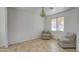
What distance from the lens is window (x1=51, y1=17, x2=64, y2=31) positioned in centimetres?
182

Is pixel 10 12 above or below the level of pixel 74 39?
above

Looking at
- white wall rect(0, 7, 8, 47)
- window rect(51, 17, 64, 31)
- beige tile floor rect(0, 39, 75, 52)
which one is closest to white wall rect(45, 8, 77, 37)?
window rect(51, 17, 64, 31)

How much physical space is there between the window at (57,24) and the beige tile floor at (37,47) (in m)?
0.25

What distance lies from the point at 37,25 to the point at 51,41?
420mm

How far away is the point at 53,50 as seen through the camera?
1.79m

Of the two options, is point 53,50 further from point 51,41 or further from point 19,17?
point 19,17

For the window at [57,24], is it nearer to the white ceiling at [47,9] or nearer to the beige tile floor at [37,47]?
the white ceiling at [47,9]

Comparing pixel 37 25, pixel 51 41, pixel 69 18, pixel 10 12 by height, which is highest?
pixel 10 12

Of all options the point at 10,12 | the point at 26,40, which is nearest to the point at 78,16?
the point at 26,40

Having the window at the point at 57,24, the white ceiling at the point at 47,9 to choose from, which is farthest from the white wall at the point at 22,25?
the window at the point at 57,24

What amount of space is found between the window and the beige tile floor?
255 millimetres

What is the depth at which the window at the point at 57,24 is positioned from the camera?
5.97 feet

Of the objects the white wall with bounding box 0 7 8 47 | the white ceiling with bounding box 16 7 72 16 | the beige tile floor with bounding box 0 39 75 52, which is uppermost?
the white ceiling with bounding box 16 7 72 16

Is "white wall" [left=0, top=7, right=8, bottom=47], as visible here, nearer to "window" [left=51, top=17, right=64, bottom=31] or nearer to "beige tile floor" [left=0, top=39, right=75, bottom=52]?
"beige tile floor" [left=0, top=39, right=75, bottom=52]
